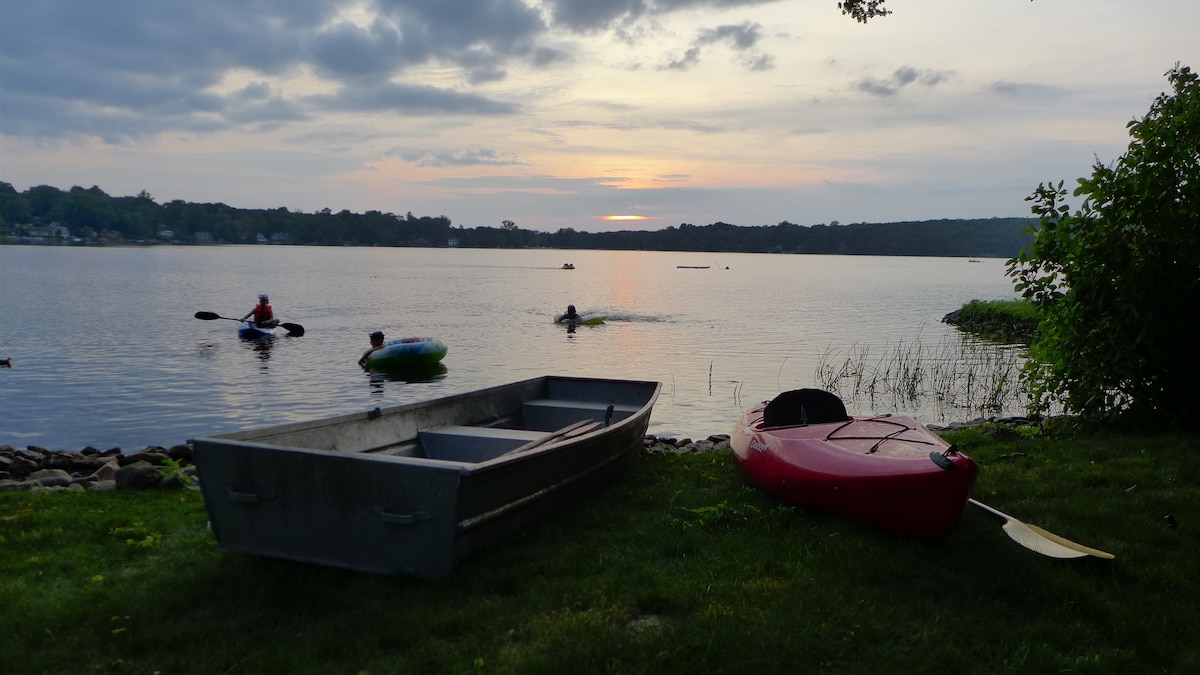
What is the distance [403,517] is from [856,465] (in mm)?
3717

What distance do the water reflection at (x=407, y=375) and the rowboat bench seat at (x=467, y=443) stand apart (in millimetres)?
14032

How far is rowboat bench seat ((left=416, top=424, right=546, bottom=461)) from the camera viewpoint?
346 inches

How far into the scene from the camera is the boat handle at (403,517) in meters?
5.87

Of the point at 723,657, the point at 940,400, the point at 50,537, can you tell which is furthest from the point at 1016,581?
the point at 940,400

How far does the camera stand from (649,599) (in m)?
5.54

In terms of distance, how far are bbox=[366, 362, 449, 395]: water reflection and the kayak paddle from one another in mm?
Answer: 18352

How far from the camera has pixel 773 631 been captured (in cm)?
501

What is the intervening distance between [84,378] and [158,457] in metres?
12.0

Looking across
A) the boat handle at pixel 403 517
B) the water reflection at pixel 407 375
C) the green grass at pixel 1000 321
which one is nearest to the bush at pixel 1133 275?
the boat handle at pixel 403 517

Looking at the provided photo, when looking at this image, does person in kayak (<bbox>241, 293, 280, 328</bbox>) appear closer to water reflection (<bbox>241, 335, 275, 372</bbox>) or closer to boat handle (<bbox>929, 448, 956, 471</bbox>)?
water reflection (<bbox>241, 335, 275, 372</bbox>)

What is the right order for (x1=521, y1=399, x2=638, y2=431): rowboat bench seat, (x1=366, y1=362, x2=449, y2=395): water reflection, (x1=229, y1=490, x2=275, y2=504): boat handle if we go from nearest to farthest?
(x1=229, y1=490, x2=275, y2=504): boat handle → (x1=521, y1=399, x2=638, y2=431): rowboat bench seat → (x1=366, y1=362, x2=449, y2=395): water reflection

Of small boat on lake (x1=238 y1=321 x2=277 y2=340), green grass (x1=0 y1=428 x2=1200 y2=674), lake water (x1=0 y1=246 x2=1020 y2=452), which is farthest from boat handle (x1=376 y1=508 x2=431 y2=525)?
small boat on lake (x1=238 y1=321 x2=277 y2=340)

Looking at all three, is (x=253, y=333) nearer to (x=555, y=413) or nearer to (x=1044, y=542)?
(x=555, y=413)

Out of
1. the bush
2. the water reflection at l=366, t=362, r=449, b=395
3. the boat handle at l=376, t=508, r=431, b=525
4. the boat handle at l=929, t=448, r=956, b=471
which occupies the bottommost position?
the water reflection at l=366, t=362, r=449, b=395
